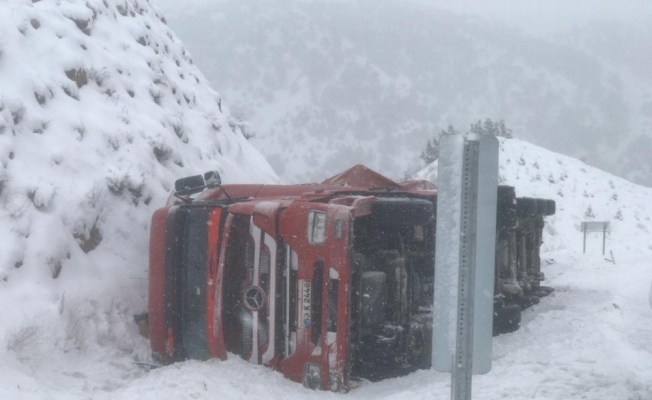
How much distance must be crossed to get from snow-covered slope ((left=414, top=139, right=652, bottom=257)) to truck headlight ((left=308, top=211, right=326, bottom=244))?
14894 millimetres

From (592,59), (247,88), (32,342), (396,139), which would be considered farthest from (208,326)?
(592,59)

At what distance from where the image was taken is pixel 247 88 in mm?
67000

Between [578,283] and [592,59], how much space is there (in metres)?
80.3

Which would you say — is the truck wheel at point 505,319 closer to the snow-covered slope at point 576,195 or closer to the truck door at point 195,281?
the truck door at point 195,281

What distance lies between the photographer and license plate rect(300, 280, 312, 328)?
4426 millimetres

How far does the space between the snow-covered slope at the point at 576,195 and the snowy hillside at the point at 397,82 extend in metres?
21.8

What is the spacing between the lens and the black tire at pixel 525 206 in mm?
6550

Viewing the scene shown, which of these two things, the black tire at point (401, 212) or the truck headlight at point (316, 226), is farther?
the black tire at point (401, 212)

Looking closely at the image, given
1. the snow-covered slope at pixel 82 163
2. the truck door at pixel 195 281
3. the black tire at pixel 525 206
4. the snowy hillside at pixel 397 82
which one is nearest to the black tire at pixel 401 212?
the truck door at pixel 195 281

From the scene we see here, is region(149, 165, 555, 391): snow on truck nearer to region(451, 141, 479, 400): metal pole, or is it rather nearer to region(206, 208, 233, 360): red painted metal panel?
region(206, 208, 233, 360): red painted metal panel

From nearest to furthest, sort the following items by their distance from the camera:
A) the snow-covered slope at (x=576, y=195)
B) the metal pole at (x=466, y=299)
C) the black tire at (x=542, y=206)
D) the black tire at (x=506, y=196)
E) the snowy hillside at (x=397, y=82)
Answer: the metal pole at (x=466, y=299) → the black tire at (x=506, y=196) → the black tire at (x=542, y=206) → the snow-covered slope at (x=576, y=195) → the snowy hillside at (x=397, y=82)

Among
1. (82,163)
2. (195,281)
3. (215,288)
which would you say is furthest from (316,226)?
(82,163)

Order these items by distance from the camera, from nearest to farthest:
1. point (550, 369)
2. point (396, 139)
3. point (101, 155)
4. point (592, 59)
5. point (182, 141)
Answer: point (550, 369)
point (101, 155)
point (182, 141)
point (396, 139)
point (592, 59)

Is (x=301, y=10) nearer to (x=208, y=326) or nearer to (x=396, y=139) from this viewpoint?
(x=396, y=139)
